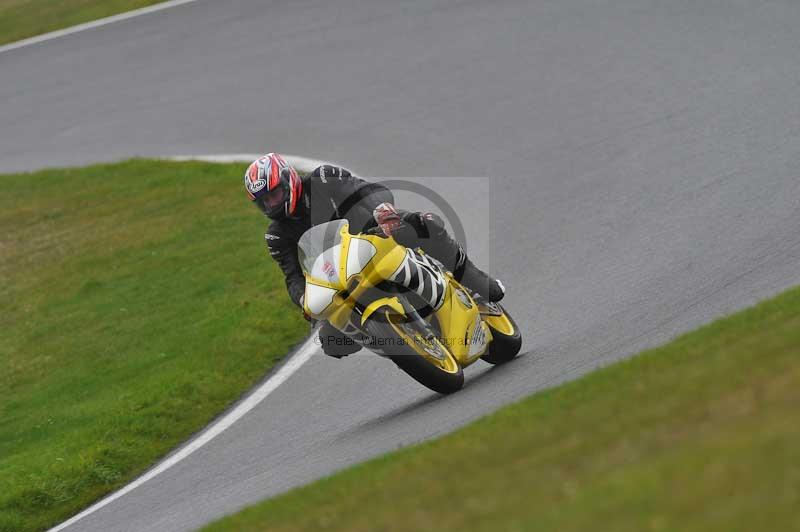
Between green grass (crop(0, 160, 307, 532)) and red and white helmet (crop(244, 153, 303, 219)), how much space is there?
2.49 meters

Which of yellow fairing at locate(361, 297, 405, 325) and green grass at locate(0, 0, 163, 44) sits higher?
yellow fairing at locate(361, 297, 405, 325)

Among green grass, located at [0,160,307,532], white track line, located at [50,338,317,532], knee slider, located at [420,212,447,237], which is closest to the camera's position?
knee slider, located at [420,212,447,237]

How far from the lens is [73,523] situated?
8.92 meters

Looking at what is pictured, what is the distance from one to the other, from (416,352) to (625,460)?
326 cm

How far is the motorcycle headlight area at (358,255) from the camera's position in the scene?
7.96 m

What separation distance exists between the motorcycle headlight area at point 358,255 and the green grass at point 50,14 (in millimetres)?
16064

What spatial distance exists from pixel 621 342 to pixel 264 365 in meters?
3.64

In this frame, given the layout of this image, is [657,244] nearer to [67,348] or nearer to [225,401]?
[225,401]

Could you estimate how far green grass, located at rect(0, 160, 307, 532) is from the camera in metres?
9.97

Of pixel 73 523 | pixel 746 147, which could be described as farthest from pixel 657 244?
pixel 73 523

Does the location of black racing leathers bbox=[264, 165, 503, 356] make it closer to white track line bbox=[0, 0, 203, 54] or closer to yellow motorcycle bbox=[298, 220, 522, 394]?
yellow motorcycle bbox=[298, 220, 522, 394]

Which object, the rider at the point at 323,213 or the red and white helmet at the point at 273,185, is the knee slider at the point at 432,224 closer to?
A: the rider at the point at 323,213

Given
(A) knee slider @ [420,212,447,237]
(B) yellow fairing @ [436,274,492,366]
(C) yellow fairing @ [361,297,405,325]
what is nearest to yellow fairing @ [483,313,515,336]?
(B) yellow fairing @ [436,274,492,366]

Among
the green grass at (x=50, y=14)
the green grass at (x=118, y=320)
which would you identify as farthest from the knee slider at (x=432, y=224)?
the green grass at (x=50, y=14)
